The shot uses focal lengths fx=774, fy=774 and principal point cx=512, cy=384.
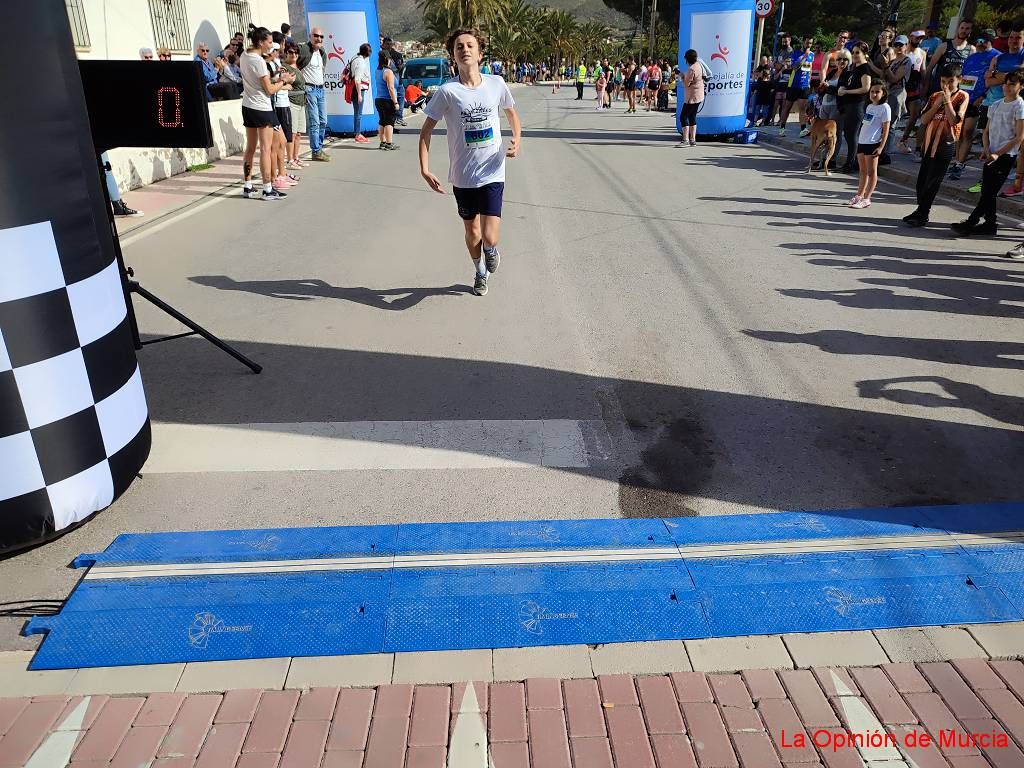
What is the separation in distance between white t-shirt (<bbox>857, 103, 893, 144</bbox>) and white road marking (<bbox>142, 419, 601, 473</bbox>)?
23.3 feet

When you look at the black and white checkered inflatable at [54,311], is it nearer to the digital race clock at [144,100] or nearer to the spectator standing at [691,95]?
the digital race clock at [144,100]

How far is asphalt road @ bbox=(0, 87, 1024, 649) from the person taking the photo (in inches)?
144

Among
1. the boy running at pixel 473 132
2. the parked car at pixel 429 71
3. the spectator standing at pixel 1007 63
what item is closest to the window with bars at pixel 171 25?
the boy running at pixel 473 132

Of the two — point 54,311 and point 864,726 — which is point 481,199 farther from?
point 864,726

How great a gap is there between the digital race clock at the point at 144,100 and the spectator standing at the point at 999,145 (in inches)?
298

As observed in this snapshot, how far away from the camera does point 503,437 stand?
4152mm

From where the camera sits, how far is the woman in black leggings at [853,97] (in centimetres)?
1177

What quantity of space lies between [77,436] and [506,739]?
2.10m

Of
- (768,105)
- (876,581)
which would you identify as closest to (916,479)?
(876,581)

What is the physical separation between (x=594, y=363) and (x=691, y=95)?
13.4 m

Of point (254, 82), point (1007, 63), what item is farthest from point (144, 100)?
point (1007, 63)

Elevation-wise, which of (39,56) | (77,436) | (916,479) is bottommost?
(916,479)

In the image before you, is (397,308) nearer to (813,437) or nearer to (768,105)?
(813,437)

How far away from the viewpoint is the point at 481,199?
603 centimetres
